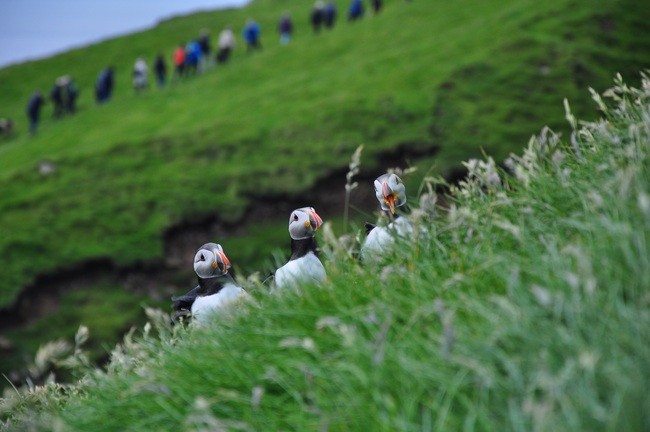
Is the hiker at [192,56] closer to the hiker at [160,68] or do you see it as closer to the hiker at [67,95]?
the hiker at [160,68]

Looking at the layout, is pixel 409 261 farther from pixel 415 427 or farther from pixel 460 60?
pixel 460 60

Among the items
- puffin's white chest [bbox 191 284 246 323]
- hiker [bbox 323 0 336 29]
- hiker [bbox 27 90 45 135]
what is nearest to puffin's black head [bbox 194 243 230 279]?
puffin's white chest [bbox 191 284 246 323]

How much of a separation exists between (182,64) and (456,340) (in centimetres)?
5783

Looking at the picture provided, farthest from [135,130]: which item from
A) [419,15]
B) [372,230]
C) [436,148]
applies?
[372,230]

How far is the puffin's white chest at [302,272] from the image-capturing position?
5.99 meters

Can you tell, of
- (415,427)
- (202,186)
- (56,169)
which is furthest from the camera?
(56,169)

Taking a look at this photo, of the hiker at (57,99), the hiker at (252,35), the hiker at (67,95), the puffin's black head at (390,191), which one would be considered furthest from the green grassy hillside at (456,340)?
the hiker at (252,35)

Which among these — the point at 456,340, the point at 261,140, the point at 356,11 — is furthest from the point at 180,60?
the point at 456,340

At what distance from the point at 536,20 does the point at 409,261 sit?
48.6m

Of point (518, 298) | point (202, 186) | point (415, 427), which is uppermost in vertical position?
point (518, 298)

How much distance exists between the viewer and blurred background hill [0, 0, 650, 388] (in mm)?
32375

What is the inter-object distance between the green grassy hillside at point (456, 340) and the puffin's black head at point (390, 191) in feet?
3.87

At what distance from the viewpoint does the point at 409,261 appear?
5.75 m

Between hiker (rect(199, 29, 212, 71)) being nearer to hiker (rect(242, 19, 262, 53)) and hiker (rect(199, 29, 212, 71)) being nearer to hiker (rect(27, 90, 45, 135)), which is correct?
hiker (rect(242, 19, 262, 53))
